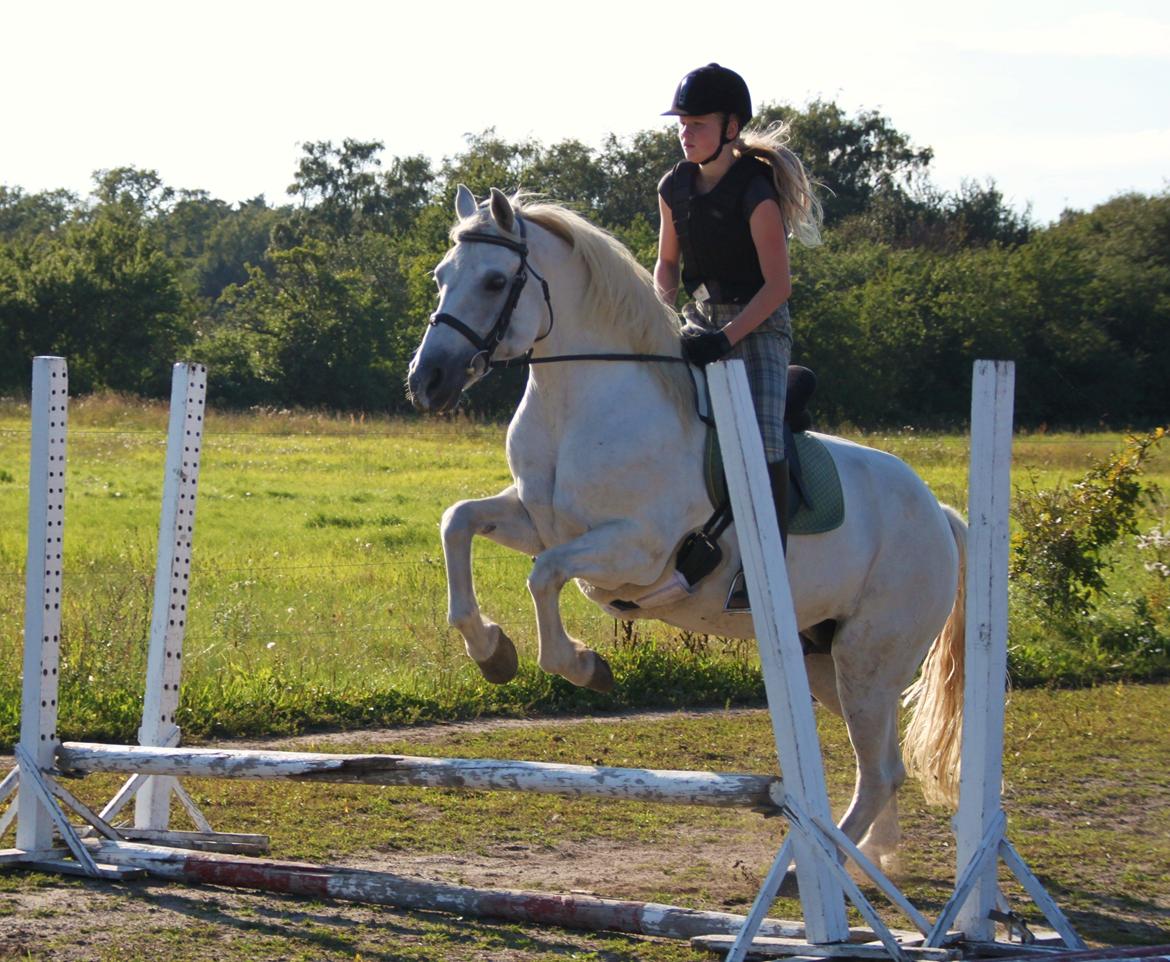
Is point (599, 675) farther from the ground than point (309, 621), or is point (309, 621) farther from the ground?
point (599, 675)

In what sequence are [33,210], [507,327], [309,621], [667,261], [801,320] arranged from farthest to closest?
[33,210] → [801,320] → [309,621] → [667,261] → [507,327]

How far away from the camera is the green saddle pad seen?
5.20m

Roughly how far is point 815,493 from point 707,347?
731 millimetres

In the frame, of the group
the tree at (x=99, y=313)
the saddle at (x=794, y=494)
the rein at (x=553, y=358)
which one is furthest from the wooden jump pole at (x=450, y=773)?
the tree at (x=99, y=313)

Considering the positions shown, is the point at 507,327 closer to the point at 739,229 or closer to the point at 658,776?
the point at 739,229

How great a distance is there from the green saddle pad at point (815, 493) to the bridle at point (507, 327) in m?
0.64

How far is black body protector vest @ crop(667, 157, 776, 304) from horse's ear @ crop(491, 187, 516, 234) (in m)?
0.71

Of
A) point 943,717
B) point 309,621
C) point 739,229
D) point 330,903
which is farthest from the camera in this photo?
point 309,621

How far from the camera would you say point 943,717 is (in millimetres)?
6051

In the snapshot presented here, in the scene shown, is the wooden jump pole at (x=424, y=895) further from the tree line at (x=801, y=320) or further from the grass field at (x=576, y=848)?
the tree line at (x=801, y=320)

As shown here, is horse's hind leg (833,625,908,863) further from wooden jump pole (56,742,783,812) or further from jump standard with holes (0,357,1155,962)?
wooden jump pole (56,742,783,812)

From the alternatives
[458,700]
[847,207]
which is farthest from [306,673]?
[847,207]

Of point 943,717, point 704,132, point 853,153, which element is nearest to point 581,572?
point 704,132

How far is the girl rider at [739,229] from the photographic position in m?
4.93
